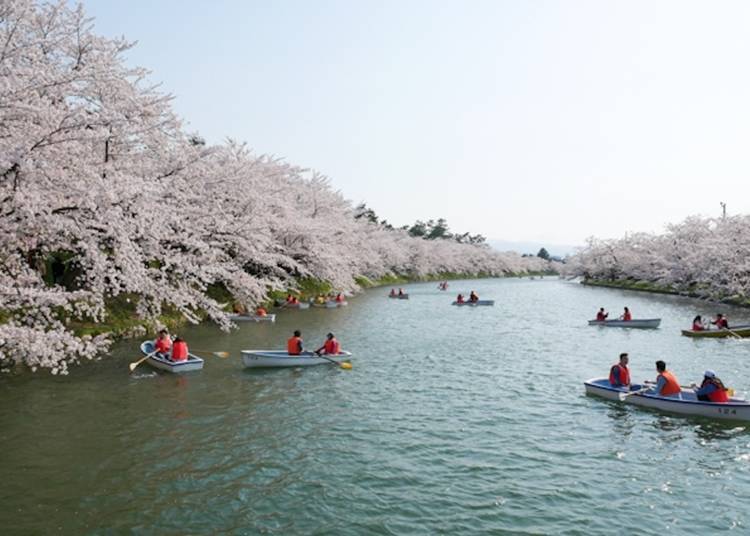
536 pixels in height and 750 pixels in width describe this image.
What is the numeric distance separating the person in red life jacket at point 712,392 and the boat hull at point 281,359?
12666 mm

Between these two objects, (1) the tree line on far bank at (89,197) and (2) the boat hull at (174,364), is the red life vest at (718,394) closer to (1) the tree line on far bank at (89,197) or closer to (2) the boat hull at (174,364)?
(1) the tree line on far bank at (89,197)

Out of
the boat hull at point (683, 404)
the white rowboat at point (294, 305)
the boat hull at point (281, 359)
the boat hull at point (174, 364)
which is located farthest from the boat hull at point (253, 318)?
the boat hull at point (683, 404)

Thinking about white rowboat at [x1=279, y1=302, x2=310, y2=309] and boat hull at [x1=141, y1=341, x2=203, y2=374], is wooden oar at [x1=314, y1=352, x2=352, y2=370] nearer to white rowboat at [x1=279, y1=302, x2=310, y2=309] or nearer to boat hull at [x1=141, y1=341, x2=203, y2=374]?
boat hull at [x1=141, y1=341, x2=203, y2=374]

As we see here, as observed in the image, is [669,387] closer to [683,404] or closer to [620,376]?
[683,404]

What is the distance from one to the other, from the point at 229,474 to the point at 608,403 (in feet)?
39.2

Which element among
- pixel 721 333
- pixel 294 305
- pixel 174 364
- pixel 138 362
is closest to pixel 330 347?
pixel 174 364

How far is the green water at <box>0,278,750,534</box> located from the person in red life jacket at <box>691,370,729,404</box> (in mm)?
861

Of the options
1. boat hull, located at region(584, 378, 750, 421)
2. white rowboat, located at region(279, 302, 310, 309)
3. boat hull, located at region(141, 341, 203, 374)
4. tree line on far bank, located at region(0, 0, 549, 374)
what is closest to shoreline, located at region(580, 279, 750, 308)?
boat hull, located at region(584, 378, 750, 421)

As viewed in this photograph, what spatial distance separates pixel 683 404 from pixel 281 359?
46.6 ft

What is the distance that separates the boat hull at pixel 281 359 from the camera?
2186cm

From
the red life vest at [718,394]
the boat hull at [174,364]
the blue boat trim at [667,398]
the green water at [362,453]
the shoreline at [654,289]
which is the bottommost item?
the green water at [362,453]

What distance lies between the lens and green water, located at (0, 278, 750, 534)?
984 centimetres

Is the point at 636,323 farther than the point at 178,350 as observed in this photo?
Yes

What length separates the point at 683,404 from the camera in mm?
15969
